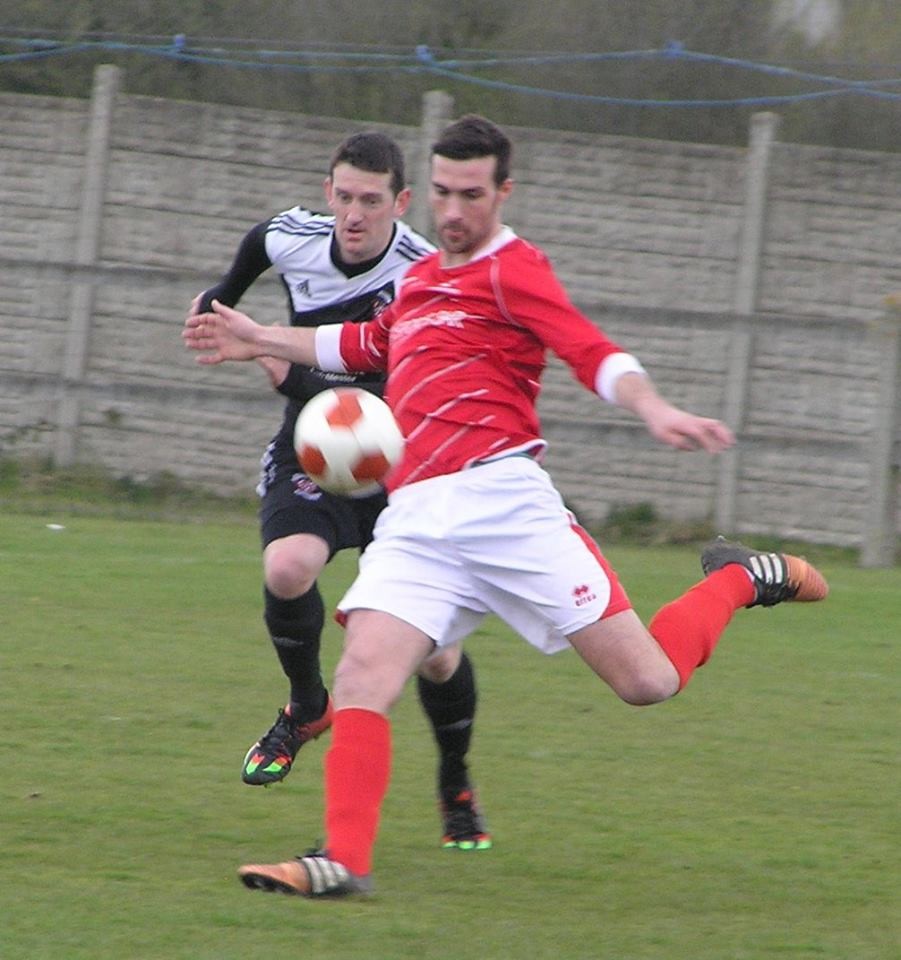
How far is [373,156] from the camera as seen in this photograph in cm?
534

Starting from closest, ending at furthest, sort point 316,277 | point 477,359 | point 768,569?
1. point 477,359
2. point 768,569
3. point 316,277

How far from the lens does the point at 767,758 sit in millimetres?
5875

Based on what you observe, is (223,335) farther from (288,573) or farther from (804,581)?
(804,581)

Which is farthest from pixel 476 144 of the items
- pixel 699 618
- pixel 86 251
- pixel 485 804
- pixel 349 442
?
pixel 86 251

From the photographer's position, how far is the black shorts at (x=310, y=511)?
5406 millimetres

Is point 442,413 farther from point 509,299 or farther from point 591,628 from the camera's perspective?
point 591,628

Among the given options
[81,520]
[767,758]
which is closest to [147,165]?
[81,520]

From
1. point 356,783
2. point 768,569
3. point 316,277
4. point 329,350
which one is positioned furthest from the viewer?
point 316,277

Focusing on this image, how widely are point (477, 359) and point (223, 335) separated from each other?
0.93 m

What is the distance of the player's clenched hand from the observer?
16.4 ft

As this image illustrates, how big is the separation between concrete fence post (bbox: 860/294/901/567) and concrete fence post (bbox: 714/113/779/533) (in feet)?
3.10

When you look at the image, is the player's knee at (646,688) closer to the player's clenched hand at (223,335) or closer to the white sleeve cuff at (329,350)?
the white sleeve cuff at (329,350)

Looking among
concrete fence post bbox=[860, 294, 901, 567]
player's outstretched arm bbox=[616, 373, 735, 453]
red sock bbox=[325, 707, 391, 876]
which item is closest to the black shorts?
red sock bbox=[325, 707, 391, 876]

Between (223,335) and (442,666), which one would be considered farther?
(223,335)
